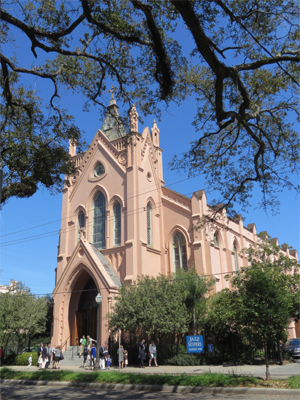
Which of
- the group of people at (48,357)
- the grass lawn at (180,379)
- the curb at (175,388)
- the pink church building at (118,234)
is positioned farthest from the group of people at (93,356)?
the curb at (175,388)

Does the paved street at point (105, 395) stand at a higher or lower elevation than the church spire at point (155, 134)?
lower

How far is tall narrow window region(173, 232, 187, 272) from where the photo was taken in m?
29.2

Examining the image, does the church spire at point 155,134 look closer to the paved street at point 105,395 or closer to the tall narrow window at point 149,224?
the tall narrow window at point 149,224

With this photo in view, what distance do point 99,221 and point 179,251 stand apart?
7191 millimetres

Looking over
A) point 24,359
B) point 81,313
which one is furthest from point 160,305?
point 24,359

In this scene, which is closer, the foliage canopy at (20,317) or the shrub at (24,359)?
the shrub at (24,359)

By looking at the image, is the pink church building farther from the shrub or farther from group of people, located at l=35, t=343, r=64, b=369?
group of people, located at l=35, t=343, r=64, b=369

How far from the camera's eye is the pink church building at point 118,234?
89.3ft

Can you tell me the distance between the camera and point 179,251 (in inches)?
1168

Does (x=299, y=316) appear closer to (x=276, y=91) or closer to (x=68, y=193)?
(x=276, y=91)

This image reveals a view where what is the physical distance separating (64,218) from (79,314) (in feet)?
28.5

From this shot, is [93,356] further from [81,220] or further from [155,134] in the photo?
[155,134]

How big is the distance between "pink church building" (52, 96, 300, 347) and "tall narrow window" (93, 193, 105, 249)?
0.08 meters

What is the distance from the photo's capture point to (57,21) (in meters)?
9.01
